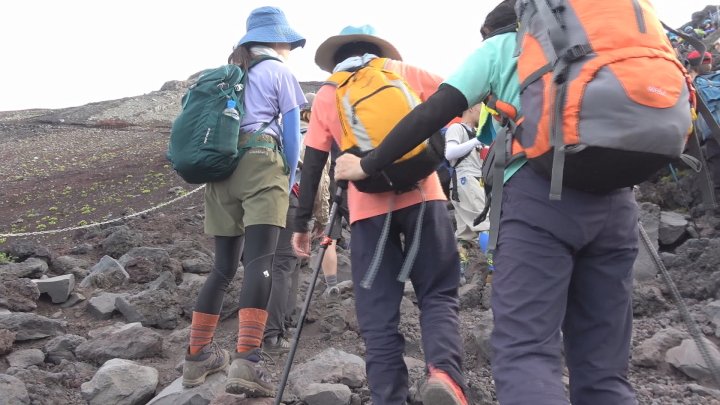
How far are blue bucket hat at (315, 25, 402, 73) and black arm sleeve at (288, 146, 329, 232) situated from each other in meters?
0.56

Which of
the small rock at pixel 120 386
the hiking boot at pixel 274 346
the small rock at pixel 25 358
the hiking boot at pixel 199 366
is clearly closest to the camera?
the hiking boot at pixel 199 366

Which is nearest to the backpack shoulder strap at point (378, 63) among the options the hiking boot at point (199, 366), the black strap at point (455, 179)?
the hiking boot at point (199, 366)

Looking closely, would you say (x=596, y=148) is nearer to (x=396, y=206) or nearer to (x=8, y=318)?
(x=396, y=206)

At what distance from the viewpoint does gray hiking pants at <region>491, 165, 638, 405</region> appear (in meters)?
2.01

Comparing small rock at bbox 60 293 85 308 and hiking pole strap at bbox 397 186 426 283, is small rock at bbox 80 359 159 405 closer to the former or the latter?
hiking pole strap at bbox 397 186 426 283

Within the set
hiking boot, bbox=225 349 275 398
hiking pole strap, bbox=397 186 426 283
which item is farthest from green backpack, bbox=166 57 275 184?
hiking pole strap, bbox=397 186 426 283

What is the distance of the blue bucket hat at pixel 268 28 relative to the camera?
4020 mm

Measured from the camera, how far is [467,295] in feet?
19.8

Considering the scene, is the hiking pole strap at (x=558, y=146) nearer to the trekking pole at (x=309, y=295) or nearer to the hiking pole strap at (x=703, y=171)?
the hiking pole strap at (x=703, y=171)

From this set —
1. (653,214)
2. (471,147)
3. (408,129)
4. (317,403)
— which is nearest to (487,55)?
(408,129)

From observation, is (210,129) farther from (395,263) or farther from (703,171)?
(703,171)

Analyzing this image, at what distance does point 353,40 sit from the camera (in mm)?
3598

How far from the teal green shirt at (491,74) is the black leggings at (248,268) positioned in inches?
74.4

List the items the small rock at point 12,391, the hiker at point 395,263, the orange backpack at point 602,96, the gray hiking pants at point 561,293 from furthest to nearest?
1. the small rock at point 12,391
2. the hiker at point 395,263
3. the gray hiking pants at point 561,293
4. the orange backpack at point 602,96
